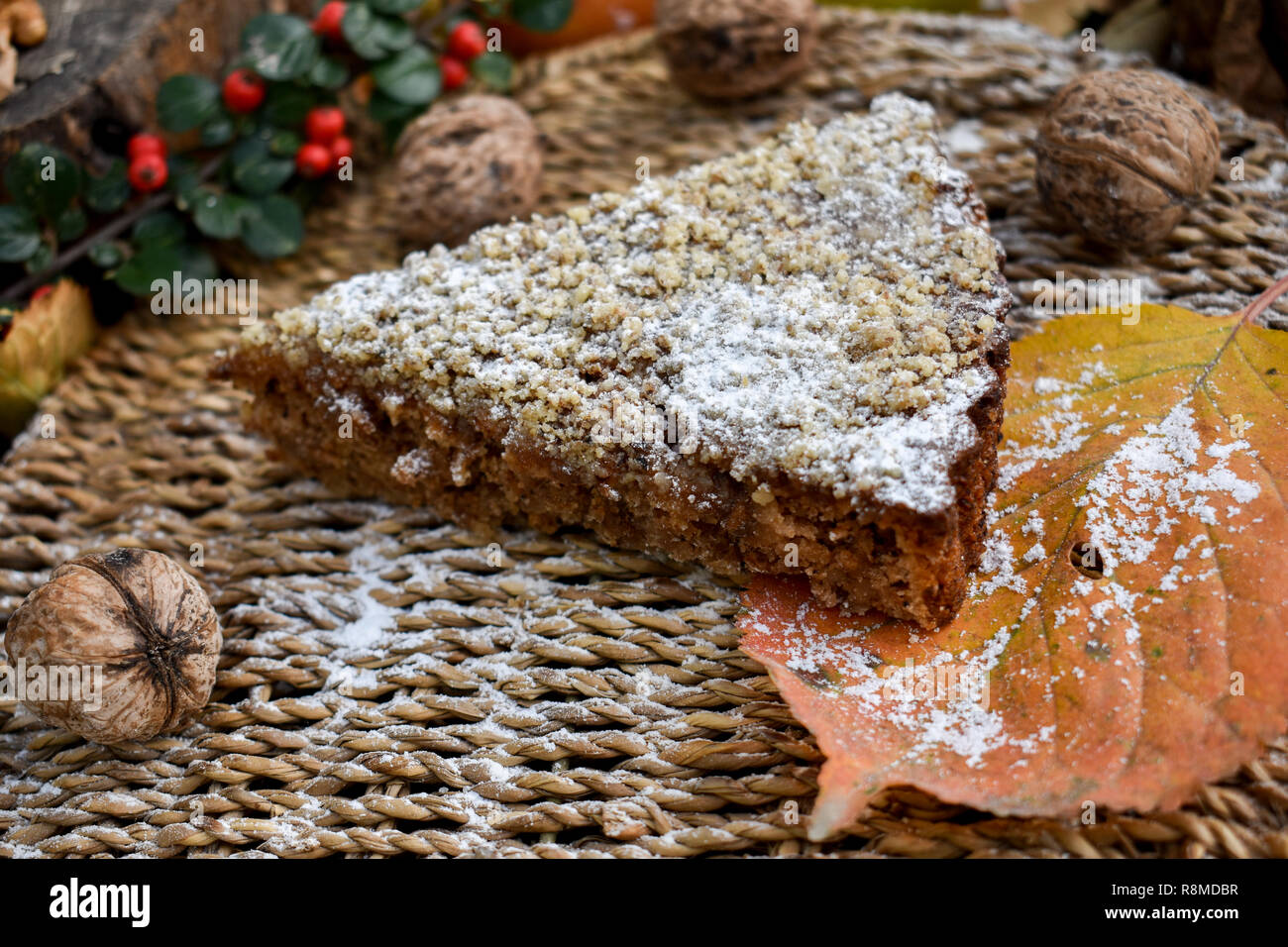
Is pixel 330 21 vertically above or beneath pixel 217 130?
above

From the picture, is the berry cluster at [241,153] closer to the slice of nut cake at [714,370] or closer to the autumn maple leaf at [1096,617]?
the slice of nut cake at [714,370]

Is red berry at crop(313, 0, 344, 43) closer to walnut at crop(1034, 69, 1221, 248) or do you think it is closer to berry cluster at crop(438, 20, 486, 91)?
berry cluster at crop(438, 20, 486, 91)

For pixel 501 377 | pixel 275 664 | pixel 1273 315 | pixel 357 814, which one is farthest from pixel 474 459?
pixel 1273 315

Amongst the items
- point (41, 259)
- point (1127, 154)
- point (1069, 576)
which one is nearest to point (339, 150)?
point (41, 259)

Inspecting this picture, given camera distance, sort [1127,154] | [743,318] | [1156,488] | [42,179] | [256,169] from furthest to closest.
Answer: [256,169], [42,179], [1127,154], [743,318], [1156,488]

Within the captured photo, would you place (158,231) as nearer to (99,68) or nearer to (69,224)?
(69,224)
